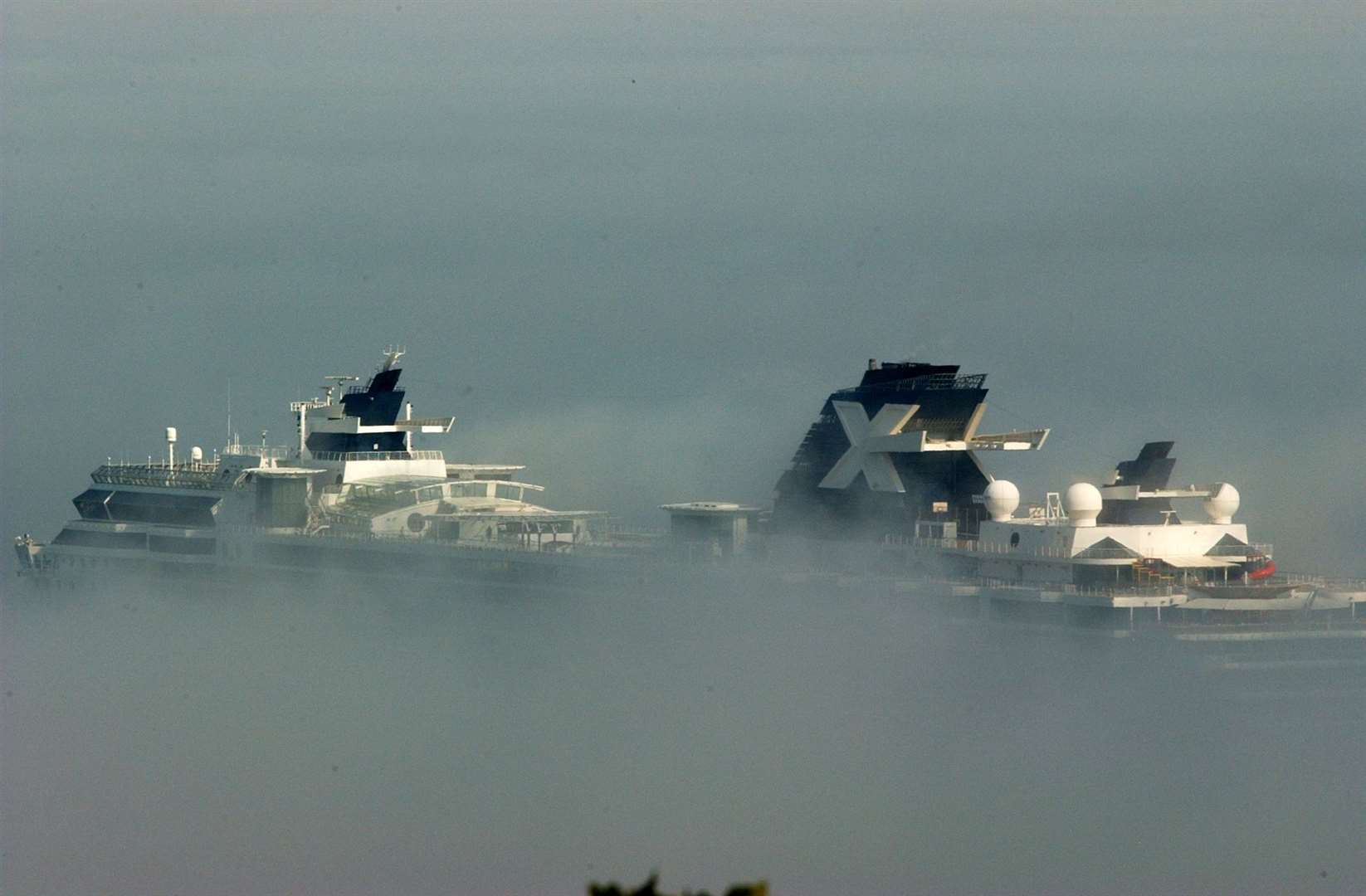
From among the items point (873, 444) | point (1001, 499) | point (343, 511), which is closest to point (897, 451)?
point (873, 444)

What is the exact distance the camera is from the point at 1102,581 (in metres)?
76.2

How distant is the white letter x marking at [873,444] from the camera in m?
83.9

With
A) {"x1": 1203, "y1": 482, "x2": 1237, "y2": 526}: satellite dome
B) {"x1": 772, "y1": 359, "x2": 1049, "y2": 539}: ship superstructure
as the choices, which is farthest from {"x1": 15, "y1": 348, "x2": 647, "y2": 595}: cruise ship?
{"x1": 1203, "y1": 482, "x2": 1237, "y2": 526}: satellite dome

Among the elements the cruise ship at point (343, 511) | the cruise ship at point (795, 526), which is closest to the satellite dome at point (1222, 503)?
the cruise ship at point (795, 526)

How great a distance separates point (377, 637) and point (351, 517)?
1522 cm

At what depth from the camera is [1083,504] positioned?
252ft

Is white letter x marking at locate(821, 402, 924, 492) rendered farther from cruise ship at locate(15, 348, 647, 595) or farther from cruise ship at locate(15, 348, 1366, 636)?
cruise ship at locate(15, 348, 647, 595)

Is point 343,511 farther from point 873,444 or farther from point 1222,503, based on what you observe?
point 1222,503

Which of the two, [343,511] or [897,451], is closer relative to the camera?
[897,451]

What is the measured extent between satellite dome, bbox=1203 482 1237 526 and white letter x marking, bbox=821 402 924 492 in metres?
10.2

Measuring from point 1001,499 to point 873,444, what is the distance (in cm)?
610

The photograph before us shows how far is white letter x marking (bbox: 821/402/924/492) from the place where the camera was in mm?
83875

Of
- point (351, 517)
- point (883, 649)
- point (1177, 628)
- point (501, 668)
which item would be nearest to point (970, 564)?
point (883, 649)

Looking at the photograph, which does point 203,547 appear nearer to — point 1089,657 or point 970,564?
point 970,564
